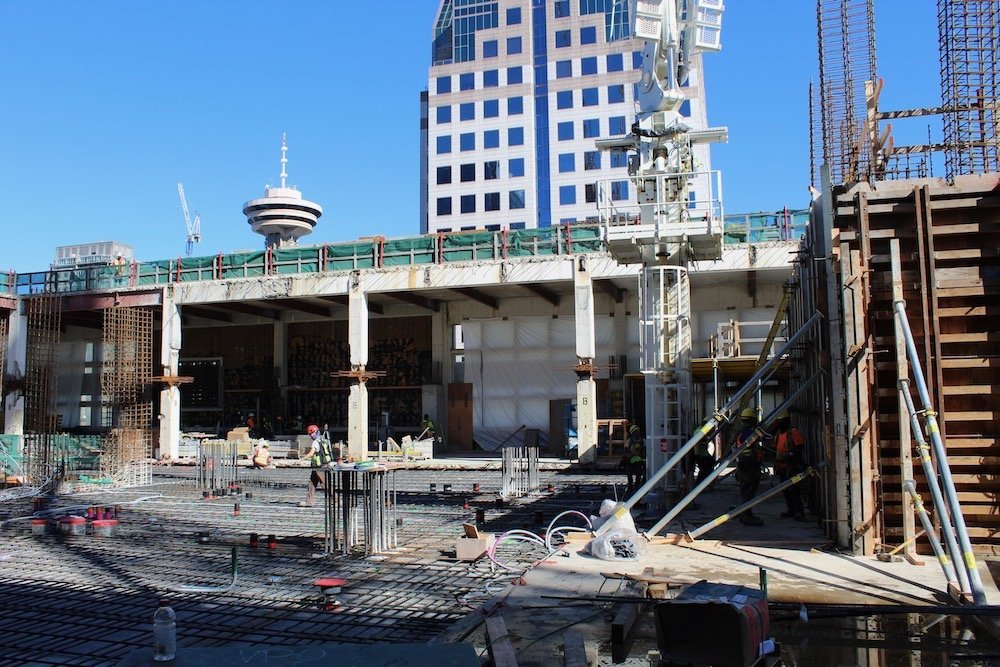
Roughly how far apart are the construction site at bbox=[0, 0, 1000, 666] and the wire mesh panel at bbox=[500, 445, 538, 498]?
83mm

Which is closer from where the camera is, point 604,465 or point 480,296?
point 604,465

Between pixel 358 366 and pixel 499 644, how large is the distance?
85.5 ft

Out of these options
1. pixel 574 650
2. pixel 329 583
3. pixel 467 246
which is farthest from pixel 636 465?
pixel 467 246

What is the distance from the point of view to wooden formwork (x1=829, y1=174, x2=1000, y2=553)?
10.4m

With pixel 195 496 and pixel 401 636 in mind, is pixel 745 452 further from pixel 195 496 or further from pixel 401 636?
pixel 195 496

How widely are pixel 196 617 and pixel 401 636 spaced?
236 cm

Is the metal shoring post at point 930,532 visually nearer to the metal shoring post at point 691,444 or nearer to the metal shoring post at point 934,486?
the metal shoring post at point 934,486

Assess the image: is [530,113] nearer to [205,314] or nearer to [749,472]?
→ [205,314]

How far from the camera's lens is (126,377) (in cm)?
2822

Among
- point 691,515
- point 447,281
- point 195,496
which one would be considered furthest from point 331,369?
point 691,515

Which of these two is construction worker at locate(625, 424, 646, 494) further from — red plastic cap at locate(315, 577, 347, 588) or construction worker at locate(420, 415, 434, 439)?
construction worker at locate(420, 415, 434, 439)

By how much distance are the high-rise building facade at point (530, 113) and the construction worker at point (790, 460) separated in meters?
A: 49.1

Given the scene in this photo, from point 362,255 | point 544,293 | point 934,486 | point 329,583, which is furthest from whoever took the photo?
point 544,293

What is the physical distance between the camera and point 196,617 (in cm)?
833
